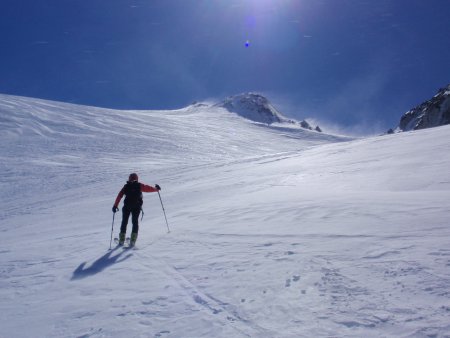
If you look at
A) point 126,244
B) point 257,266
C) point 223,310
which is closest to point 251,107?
point 126,244

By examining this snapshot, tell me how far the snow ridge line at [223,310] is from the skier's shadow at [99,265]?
1761mm

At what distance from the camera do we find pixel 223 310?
4.47 metres

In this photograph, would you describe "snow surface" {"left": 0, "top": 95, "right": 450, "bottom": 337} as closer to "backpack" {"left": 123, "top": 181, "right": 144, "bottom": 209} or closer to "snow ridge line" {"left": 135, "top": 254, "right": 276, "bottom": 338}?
"snow ridge line" {"left": 135, "top": 254, "right": 276, "bottom": 338}

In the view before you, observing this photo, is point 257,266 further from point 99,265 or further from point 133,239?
point 133,239

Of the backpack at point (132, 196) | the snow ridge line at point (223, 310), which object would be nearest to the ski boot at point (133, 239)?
the backpack at point (132, 196)

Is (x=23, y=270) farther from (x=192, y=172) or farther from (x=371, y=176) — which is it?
(x=192, y=172)

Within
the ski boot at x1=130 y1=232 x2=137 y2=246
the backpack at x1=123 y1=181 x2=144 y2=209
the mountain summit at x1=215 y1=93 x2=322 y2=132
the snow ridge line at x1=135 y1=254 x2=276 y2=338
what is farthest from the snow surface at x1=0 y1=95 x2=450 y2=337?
the mountain summit at x1=215 y1=93 x2=322 y2=132

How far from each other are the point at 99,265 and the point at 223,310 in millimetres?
3594

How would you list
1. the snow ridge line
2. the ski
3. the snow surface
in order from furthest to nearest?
the ski → the snow surface → the snow ridge line

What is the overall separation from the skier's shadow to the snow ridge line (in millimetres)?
1761

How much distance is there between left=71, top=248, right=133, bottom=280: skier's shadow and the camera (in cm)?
662

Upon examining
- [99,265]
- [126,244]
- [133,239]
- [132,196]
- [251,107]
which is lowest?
[99,265]

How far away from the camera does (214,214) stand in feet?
35.7

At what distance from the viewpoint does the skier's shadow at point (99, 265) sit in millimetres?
6620
